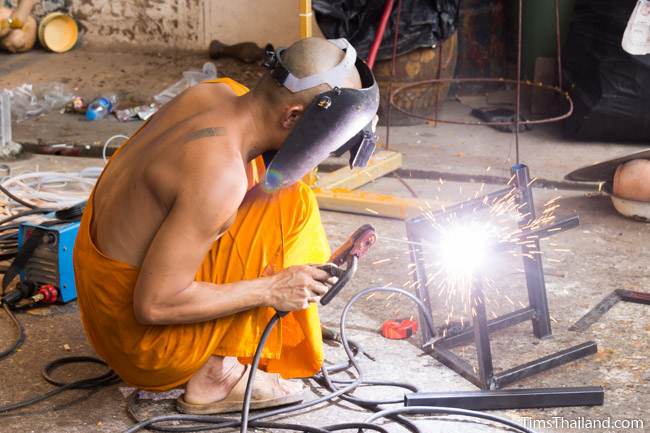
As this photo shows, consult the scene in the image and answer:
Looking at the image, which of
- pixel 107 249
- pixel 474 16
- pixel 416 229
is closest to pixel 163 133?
pixel 107 249

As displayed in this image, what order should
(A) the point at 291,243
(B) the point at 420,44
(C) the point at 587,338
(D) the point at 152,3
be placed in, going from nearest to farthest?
(A) the point at 291,243
(C) the point at 587,338
(B) the point at 420,44
(D) the point at 152,3

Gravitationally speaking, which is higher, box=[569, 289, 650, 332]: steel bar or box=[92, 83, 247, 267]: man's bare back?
box=[92, 83, 247, 267]: man's bare back

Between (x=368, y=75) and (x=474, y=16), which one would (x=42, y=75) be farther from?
(x=368, y=75)

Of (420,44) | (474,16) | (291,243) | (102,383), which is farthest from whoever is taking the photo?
(474,16)

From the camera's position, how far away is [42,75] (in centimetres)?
780

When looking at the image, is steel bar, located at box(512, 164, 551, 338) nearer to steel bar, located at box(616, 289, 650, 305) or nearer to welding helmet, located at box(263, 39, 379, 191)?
steel bar, located at box(616, 289, 650, 305)

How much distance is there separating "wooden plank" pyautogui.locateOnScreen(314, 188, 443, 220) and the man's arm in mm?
2138

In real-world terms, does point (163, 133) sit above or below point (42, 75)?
above

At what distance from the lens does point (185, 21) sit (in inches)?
320

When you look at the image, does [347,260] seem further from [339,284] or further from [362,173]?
[362,173]

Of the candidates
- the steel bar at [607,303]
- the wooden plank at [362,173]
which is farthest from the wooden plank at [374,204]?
the steel bar at [607,303]

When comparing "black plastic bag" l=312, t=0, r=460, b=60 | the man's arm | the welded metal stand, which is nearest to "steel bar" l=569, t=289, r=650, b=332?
the welded metal stand

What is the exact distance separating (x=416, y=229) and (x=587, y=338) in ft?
2.86

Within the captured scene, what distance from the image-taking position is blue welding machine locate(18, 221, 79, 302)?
12.5 feet
